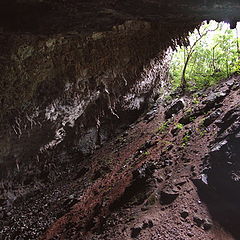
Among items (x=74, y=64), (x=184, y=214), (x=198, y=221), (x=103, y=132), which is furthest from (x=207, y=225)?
(x=103, y=132)

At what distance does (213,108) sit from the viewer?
7078mm

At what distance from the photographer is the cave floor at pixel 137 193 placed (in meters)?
4.30

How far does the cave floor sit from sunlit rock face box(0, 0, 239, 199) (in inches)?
49.8

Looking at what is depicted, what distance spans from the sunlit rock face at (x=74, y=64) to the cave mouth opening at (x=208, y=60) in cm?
166

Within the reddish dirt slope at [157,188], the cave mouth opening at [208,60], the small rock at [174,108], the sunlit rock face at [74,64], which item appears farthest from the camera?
the cave mouth opening at [208,60]

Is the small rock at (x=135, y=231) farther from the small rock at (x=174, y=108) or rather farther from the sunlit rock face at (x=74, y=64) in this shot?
the small rock at (x=174, y=108)

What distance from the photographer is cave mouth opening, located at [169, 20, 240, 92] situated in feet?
31.4

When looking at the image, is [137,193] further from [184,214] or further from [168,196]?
[184,214]

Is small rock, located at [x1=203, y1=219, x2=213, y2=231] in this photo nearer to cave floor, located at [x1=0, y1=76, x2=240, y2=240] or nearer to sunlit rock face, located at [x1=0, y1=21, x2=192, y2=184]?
cave floor, located at [x1=0, y1=76, x2=240, y2=240]

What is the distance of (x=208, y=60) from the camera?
11.3 meters

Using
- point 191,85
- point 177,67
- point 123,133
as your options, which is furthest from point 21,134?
point 177,67

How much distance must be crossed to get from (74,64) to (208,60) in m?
Result: 7.47

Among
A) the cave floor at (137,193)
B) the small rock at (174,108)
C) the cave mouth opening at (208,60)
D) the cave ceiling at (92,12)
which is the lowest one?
the cave floor at (137,193)

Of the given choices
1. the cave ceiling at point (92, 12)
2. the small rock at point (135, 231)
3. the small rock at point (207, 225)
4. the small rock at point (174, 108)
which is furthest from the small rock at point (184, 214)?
the small rock at point (174, 108)
